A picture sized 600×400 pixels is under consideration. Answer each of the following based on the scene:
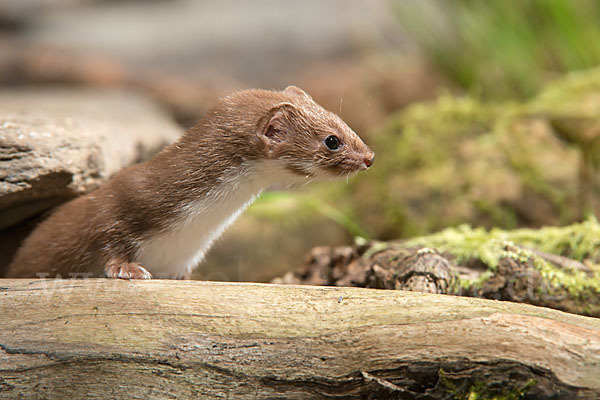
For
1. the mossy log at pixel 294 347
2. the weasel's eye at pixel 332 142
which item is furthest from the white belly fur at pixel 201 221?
the mossy log at pixel 294 347

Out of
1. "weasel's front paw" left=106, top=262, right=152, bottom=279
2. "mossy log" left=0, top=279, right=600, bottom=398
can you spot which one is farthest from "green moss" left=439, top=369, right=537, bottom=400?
"weasel's front paw" left=106, top=262, right=152, bottom=279

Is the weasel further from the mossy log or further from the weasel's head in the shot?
the mossy log

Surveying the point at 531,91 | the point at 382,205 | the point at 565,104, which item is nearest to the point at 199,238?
the point at 382,205

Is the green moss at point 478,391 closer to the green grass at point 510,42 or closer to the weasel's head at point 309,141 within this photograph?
the weasel's head at point 309,141

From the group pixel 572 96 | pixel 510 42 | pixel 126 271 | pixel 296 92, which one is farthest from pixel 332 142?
pixel 510 42

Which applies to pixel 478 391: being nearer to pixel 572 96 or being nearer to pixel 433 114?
pixel 433 114

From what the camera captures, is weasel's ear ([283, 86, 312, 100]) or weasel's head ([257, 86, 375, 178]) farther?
weasel's ear ([283, 86, 312, 100])

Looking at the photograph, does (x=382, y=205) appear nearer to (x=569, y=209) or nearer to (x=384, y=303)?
(x=569, y=209)
